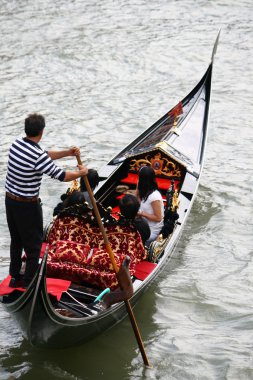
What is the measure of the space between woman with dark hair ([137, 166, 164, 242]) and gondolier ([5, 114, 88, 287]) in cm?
64

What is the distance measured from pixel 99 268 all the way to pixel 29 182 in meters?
0.53

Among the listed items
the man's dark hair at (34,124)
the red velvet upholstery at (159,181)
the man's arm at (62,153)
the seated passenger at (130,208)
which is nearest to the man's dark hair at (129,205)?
the seated passenger at (130,208)

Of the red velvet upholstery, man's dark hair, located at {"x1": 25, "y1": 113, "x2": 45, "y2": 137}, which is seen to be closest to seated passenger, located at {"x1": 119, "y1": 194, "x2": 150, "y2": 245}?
man's dark hair, located at {"x1": 25, "y1": 113, "x2": 45, "y2": 137}

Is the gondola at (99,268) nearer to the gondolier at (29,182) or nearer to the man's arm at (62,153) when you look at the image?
the gondolier at (29,182)

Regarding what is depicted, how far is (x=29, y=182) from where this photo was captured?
2.84 metres

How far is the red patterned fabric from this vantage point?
3092mm

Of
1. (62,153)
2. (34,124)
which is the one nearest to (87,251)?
(62,153)

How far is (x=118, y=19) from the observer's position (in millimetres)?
8758

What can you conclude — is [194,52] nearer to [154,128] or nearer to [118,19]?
[118,19]

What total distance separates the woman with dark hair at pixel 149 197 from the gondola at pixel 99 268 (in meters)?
0.10

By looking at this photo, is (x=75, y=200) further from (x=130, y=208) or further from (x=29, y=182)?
(x=29, y=182)

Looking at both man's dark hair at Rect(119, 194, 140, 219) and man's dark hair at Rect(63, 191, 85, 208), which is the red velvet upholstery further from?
man's dark hair at Rect(119, 194, 140, 219)

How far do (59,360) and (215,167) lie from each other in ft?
8.28

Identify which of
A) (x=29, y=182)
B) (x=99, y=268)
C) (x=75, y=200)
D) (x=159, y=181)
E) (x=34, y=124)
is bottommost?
(x=159, y=181)
